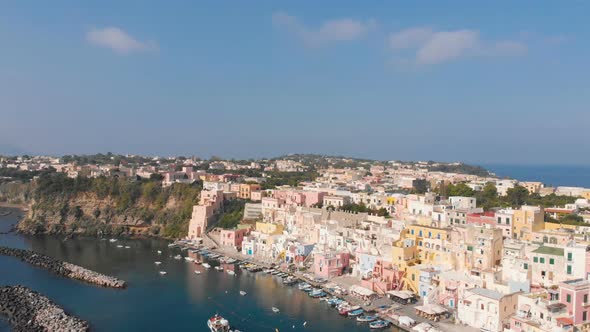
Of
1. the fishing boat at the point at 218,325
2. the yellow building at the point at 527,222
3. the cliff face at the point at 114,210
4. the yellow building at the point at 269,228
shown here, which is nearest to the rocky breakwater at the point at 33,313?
the fishing boat at the point at 218,325

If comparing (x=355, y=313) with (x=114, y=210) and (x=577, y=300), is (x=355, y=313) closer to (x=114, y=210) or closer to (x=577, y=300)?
(x=577, y=300)

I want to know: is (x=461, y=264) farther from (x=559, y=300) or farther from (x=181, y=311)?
(x=181, y=311)

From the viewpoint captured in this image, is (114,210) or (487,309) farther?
(114,210)

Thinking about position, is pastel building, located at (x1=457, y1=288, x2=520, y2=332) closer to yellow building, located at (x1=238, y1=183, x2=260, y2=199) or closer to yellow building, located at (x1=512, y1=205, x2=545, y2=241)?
yellow building, located at (x1=512, y1=205, x2=545, y2=241)

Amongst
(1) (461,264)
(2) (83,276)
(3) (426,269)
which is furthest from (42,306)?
(1) (461,264)

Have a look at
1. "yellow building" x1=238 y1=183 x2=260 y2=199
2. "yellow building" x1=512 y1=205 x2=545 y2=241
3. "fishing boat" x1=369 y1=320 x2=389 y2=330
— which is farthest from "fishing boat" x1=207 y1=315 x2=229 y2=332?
"yellow building" x1=238 y1=183 x2=260 y2=199

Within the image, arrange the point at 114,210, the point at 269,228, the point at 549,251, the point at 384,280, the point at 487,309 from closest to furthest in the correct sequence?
the point at 487,309, the point at 549,251, the point at 384,280, the point at 269,228, the point at 114,210

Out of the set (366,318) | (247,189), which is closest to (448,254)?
(366,318)
